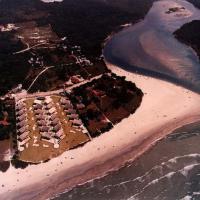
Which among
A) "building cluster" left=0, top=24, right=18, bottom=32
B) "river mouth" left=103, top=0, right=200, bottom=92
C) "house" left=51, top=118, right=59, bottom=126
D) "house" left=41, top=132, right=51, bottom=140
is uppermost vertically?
"house" left=51, top=118, right=59, bottom=126

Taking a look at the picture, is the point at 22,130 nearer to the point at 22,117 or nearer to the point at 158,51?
the point at 22,117

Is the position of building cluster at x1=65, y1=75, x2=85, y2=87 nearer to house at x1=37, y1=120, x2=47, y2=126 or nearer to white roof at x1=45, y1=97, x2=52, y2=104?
white roof at x1=45, y1=97, x2=52, y2=104

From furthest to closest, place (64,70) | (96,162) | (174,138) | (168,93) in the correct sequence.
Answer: (64,70) < (168,93) < (174,138) < (96,162)

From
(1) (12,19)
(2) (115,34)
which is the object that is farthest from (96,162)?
(1) (12,19)

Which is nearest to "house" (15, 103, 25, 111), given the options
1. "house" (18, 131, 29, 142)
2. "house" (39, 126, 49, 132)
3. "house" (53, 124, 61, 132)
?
"house" (39, 126, 49, 132)

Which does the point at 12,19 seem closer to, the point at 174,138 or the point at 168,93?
the point at 168,93

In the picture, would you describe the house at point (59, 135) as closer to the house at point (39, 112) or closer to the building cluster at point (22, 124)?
the building cluster at point (22, 124)

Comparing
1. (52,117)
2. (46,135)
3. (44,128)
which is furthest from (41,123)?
(46,135)
